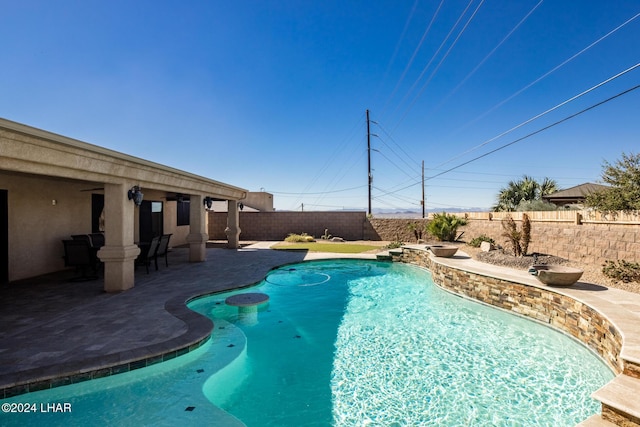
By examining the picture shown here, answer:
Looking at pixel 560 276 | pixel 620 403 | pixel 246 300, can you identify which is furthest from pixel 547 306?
pixel 246 300

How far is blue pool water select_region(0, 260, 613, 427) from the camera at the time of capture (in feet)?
12.0

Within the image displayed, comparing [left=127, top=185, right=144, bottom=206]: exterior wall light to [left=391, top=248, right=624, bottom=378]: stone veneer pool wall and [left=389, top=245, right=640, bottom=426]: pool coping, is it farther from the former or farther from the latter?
[left=391, top=248, right=624, bottom=378]: stone veneer pool wall

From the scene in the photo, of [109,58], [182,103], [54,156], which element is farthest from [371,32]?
[54,156]

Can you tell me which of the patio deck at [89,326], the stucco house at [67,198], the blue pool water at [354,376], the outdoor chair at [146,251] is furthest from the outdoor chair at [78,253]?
the blue pool water at [354,376]

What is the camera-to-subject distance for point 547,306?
22.6ft

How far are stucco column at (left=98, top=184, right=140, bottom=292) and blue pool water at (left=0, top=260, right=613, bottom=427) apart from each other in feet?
7.38

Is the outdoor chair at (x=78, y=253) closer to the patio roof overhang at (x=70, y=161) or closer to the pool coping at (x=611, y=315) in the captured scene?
the patio roof overhang at (x=70, y=161)

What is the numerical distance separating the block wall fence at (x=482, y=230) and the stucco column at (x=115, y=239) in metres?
13.9

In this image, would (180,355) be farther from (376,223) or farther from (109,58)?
(376,223)

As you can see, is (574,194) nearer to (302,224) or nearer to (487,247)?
(487,247)

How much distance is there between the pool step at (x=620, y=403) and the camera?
9.64ft

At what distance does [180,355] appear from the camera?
4.55 metres

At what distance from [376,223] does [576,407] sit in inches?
726

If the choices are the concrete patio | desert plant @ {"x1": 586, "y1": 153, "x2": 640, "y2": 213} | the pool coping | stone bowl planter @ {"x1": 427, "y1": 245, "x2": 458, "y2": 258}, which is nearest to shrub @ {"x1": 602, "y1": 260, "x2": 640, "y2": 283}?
the pool coping
